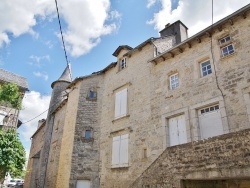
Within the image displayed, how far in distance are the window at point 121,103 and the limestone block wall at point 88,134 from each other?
1693 millimetres

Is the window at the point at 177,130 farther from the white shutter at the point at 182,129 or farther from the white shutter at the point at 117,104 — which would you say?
the white shutter at the point at 117,104

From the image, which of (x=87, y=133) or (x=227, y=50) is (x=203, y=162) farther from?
(x=87, y=133)

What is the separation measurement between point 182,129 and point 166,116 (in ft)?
3.10

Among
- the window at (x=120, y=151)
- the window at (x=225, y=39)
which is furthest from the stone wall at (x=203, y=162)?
the window at (x=225, y=39)

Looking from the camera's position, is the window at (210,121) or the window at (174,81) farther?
the window at (174,81)

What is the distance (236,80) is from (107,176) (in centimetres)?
779

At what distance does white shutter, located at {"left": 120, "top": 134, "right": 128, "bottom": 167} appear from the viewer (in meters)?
10.8

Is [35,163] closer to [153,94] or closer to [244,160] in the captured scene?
[153,94]

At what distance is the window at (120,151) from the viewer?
10897mm

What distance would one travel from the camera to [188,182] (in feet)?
18.8

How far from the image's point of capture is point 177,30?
13.4 meters

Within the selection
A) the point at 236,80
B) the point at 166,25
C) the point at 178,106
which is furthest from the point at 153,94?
the point at 166,25

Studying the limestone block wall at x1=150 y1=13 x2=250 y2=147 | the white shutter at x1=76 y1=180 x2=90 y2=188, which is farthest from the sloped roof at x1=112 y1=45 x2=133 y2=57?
the white shutter at x1=76 y1=180 x2=90 y2=188

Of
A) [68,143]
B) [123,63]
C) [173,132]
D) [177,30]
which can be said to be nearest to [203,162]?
[173,132]
